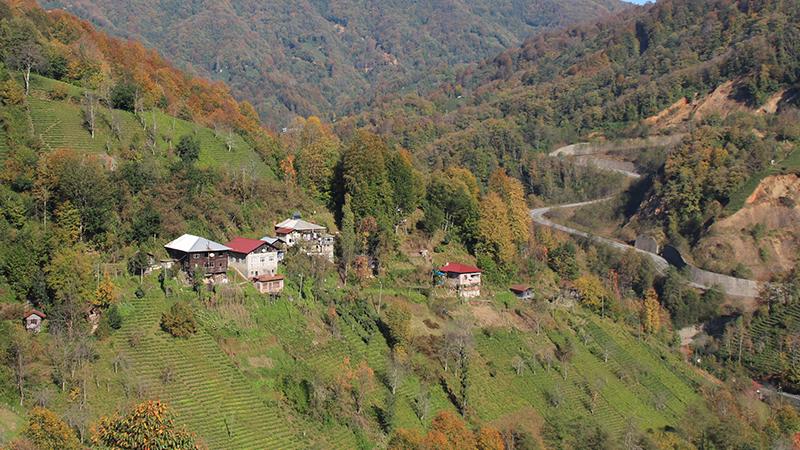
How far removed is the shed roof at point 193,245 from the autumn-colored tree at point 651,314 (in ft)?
91.9

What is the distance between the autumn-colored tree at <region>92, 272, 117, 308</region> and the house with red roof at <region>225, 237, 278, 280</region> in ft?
20.9

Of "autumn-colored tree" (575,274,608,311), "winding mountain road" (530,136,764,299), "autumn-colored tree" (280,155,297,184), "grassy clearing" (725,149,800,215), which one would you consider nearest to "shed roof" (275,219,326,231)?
"autumn-colored tree" (280,155,297,184)

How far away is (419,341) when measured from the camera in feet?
114

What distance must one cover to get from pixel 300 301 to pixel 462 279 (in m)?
10.3

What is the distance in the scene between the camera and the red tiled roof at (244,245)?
33.5m

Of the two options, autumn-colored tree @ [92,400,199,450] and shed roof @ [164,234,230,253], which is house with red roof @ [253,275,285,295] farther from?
autumn-colored tree @ [92,400,199,450]

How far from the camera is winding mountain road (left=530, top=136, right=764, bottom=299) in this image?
50250mm

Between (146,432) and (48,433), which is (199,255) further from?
(146,432)

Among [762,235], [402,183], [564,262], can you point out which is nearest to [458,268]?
[402,183]

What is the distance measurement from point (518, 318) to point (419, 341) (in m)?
8.18

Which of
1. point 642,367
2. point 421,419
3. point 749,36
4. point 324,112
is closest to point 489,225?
point 642,367

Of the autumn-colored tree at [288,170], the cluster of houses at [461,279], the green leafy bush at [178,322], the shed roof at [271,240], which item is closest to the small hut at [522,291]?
the cluster of houses at [461,279]

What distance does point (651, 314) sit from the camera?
4928 centimetres

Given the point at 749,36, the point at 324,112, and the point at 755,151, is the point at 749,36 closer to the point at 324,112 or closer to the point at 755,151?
the point at 755,151
